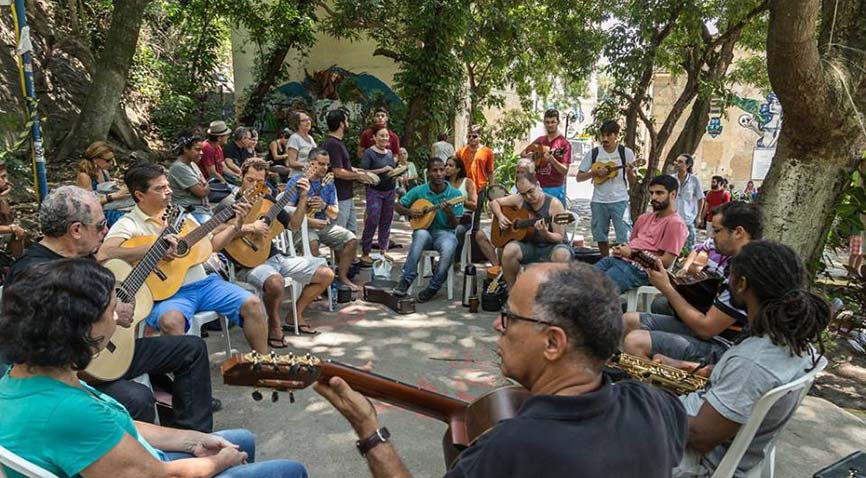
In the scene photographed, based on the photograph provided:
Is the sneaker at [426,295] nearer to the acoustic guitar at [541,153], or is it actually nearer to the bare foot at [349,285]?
the bare foot at [349,285]

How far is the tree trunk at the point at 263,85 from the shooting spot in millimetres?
15188

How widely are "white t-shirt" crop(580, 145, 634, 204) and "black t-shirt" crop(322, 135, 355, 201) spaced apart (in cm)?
270

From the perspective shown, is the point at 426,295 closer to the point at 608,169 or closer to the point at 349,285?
the point at 349,285

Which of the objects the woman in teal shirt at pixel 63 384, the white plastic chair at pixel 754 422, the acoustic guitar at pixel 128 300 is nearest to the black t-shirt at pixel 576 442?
the white plastic chair at pixel 754 422

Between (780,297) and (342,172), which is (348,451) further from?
(342,172)

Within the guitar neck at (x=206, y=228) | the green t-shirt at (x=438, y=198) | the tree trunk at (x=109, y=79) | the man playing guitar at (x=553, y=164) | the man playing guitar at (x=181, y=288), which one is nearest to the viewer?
the man playing guitar at (x=181, y=288)

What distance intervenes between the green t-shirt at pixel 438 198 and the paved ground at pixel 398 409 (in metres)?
1.04

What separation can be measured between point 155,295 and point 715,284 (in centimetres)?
337

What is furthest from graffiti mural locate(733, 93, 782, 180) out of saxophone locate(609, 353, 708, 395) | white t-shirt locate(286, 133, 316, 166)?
saxophone locate(609, 353, 708, 395)

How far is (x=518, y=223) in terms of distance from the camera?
5.91 m

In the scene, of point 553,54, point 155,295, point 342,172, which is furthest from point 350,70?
point 155,295

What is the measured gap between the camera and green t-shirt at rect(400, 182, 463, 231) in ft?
21.4

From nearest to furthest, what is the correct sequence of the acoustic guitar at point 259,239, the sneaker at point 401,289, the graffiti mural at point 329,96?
the acoustic guitar at point 259,239 → the sneaker at point 401,289 → the graffiti mural at point 329,96

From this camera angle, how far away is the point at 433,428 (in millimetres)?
3715
